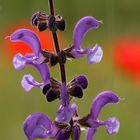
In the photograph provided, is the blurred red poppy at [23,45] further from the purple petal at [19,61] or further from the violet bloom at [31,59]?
the purple petal at [19,61]

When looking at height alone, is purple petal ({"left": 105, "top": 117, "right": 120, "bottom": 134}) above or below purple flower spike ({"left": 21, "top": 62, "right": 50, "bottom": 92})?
below

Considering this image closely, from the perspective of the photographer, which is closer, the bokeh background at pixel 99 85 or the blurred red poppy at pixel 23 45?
the bokeh background at pixel 99 85

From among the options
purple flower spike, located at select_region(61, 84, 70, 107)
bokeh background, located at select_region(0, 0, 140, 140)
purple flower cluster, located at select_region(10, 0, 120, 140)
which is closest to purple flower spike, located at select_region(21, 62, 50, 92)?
purple flower cluster, located at select_region(10, 0, 120, 140)

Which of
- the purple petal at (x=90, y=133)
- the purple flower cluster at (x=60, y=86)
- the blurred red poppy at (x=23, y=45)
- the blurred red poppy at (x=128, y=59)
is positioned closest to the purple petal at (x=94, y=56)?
the purple flower cluster at (x=60, y=86)

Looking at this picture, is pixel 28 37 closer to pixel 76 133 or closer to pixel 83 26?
pixel 83 26

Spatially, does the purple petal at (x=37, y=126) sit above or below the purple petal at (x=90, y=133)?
above

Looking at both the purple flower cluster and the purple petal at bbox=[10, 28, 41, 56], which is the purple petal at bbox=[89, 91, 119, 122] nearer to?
the purple flower cluster

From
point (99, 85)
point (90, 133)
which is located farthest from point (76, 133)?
point (99, 85)

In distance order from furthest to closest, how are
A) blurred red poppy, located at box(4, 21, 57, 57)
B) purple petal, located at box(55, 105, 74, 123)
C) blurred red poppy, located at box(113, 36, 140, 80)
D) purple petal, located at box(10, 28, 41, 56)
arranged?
blurred red poppy, located at box(4, 21, 57, 57) < blurred red poppy, located at box(113, 36, 140, 80) < purple petal, located at box(10, 28, 41, 56) < purple petal, located at box(55, 105, 74, 123)
